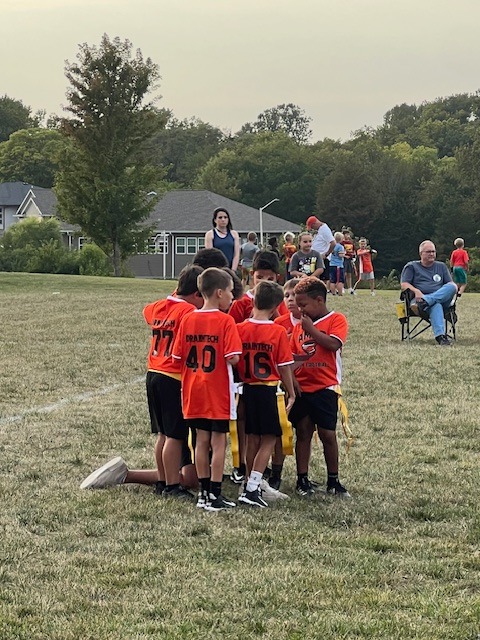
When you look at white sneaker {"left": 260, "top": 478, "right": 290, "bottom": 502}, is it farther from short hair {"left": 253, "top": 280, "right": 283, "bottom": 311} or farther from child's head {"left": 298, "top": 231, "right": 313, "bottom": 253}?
child's head {"left": 298, "top": 231, "right": 313, "bottom": 253}

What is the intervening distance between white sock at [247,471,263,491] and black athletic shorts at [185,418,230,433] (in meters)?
0.31

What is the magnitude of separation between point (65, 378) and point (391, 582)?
308 inches

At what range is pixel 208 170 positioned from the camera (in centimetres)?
9575

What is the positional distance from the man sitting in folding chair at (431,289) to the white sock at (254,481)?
9.20 meters

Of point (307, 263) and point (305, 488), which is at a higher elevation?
point (307, 263)

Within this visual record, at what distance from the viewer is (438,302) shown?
15414 millimetres

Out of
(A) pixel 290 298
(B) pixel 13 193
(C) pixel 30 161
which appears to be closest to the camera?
(A) pixel 290 298

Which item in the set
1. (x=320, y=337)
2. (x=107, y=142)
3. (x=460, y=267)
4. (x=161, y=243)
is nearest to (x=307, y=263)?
(x=460, y=267)

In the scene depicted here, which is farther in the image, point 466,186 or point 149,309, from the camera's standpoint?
point 466,186

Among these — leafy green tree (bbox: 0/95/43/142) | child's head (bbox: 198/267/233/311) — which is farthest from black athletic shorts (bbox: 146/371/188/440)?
leafy green tree (bbox: 0/95/43/142)

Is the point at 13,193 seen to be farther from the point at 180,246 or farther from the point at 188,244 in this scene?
the point at 188,244

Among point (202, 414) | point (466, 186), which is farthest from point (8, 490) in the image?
point (466, 186)

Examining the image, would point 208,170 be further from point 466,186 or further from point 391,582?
point 391,582

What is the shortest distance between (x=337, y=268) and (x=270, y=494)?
2002 centimetres
